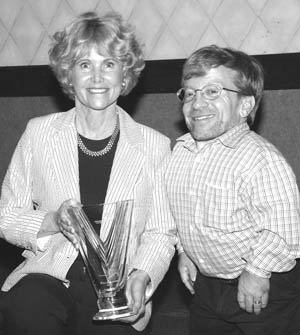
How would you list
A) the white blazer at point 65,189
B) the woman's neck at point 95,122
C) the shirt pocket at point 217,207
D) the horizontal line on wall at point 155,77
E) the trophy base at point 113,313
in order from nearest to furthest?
the trophy base at point 113,313 < the shirt pocket at point 217,207 < the white blazer at point 65,189 < the woman's neck at point 95,122 < the horizontal line on wall at point 155,77

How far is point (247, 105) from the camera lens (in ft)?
6.25

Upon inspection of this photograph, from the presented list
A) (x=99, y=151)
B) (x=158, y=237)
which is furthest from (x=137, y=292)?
(x=99, y=151)

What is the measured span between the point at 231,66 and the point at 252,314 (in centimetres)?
72

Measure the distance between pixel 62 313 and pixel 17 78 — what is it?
1523mm

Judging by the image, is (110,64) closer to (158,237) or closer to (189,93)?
(189,93)

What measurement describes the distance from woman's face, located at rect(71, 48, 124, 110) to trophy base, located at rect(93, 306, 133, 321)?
623 millimetres

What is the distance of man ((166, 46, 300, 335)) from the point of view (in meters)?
1.73

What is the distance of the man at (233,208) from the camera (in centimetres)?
173

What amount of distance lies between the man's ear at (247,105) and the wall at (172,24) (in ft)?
2.16

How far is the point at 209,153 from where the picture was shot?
189 cm

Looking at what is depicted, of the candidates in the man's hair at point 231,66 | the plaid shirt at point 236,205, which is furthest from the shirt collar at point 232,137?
the man's hair at point 231,66

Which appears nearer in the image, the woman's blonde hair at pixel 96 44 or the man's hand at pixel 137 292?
the man's hand at pixel 137 292

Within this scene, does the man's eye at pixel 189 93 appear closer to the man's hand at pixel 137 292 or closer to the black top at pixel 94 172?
the black top at pixel 94 172

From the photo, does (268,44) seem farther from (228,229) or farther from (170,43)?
(228,229)
